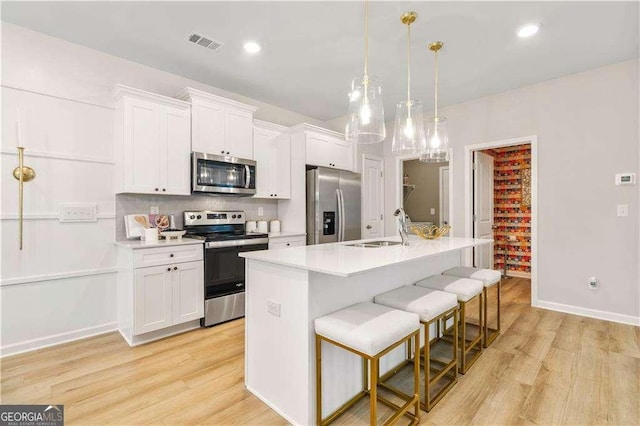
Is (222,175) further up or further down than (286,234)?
further up

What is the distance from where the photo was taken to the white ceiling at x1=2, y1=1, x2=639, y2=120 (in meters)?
2.35

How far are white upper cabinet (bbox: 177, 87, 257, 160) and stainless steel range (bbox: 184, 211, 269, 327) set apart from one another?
0.77 meters

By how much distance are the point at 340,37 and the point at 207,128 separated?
5.46 feet

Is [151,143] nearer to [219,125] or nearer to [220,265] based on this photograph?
[219,125]

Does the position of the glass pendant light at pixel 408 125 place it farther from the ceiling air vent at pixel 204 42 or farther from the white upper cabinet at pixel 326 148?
the white upper cabinet at pixel 326 148

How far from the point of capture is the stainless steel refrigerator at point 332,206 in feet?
13.6

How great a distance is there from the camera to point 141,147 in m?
2.95

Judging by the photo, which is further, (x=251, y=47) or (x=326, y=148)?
(x=326, y=148)

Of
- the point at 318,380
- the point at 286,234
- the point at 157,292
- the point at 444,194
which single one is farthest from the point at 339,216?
the point at 444,194

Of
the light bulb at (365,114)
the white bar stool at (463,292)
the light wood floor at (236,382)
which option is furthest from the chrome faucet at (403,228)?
the light wood floor at (236,382)

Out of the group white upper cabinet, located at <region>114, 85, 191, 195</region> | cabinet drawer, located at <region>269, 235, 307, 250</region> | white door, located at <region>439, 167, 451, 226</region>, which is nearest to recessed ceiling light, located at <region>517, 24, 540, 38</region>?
cabinet drawer, located at <region>269, 235, 307, 250</region>

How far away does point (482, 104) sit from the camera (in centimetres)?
418

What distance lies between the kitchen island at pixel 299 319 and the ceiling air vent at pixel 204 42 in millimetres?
2050

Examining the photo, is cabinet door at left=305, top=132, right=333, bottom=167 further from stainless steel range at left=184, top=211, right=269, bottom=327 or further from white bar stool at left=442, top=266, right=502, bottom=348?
white bar stool at left=442, top=266, right=502, bottom=348
